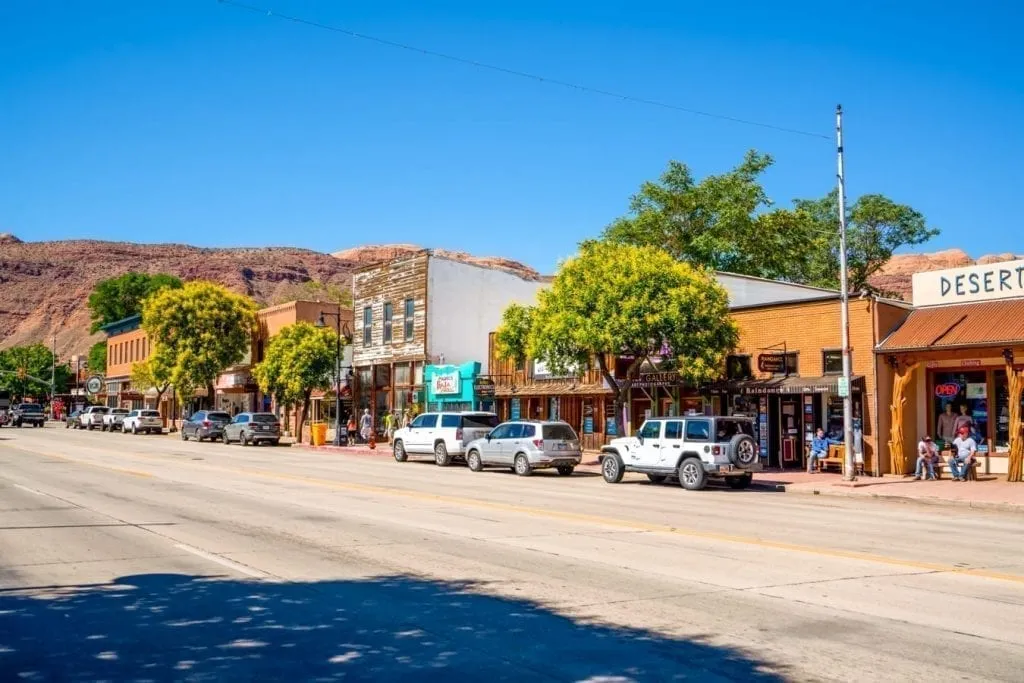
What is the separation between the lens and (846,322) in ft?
81.5

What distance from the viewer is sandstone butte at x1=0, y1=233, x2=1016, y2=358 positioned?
16250 centimetres

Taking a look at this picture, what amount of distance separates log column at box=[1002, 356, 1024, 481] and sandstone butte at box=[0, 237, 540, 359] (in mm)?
137202

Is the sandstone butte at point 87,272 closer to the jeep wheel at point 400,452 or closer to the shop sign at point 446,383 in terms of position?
the shop sign at point 446,383

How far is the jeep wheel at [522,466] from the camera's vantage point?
28.4 meters

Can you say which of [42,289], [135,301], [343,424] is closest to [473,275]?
[343,424]

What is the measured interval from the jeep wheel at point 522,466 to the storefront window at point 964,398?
11.7 metres

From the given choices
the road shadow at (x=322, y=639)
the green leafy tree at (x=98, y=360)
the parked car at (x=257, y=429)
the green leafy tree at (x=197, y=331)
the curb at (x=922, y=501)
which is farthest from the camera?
the green leafy tree at (x=98, y=360)

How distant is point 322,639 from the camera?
730cm

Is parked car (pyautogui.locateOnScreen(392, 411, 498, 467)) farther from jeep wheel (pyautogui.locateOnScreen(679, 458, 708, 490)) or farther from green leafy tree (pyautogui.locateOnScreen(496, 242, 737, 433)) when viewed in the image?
jeep wheel (pyautogui.locateOnScreen(679, 458, 708, 490))

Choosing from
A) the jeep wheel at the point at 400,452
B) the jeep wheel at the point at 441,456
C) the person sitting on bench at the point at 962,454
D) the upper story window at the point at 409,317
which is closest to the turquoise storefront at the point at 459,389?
the upper story window at the point at 409,317

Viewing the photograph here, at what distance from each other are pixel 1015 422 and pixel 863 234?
37.6 m

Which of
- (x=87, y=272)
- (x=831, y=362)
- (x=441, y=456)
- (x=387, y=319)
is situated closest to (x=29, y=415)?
(x=387, y=319)

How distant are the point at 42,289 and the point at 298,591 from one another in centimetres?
18381

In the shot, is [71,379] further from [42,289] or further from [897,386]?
[897,386]
